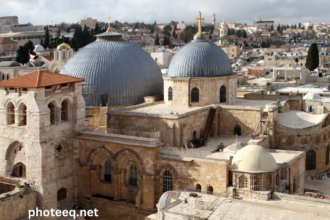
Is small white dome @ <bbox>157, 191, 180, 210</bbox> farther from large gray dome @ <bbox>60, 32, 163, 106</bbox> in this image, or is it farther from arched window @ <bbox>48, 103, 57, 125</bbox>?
large gray dome @ <bbox>60, 32, 163, 106</bbox>

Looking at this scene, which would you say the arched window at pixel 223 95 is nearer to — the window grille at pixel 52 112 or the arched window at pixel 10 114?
the window grille at pixel 52 112

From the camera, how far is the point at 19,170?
28.3 m

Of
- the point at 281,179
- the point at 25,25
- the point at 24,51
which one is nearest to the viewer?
the point at 281,179

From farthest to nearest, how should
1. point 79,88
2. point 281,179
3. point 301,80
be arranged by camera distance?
point 301,80, point 79,88, point 281,179

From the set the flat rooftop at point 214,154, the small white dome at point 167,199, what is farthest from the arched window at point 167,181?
the small white dome at point 167,199

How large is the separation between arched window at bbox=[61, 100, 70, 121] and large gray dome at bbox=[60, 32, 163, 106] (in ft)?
13.4

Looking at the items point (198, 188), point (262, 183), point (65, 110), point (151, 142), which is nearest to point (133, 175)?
point (151, 142)

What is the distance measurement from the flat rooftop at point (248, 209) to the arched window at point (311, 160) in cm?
1106

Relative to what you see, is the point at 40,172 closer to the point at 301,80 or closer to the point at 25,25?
the point at 301,80

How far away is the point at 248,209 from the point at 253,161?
9.36 feet

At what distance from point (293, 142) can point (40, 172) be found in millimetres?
17039

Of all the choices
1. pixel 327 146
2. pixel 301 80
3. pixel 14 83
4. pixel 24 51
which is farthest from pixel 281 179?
pixel 24 51

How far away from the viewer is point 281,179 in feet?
84.9

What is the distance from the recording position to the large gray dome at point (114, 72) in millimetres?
34062
